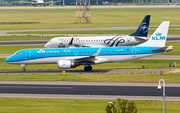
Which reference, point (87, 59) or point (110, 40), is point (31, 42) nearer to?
point (110, 40)

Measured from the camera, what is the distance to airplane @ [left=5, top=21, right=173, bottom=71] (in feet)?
169

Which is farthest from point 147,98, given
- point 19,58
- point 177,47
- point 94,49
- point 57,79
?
point 177,47

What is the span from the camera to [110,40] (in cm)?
7019

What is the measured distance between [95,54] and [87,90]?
1374 cm

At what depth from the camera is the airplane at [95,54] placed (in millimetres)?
51656

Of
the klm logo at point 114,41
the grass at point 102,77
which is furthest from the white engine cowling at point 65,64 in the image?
the klm logo at point 114,41

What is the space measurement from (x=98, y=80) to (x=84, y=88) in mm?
5382

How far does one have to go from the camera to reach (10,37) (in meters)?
102

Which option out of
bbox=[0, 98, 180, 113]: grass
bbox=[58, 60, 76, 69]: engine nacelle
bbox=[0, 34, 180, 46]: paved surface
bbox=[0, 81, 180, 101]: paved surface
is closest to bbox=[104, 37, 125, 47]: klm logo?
bbox=[58, 60, 76, 69]: engine nacelle

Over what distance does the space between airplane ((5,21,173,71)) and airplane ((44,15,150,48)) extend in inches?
688

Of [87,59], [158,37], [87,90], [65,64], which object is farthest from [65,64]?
[158,37]

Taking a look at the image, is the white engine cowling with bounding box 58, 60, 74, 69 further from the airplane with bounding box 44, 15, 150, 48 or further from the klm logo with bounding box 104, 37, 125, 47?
the klm logo with bounding box 104, 37, 125, 47

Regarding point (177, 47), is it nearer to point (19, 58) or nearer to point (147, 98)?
point (19, 58)

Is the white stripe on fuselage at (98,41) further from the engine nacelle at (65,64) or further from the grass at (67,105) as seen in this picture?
the grass at (67,105)
